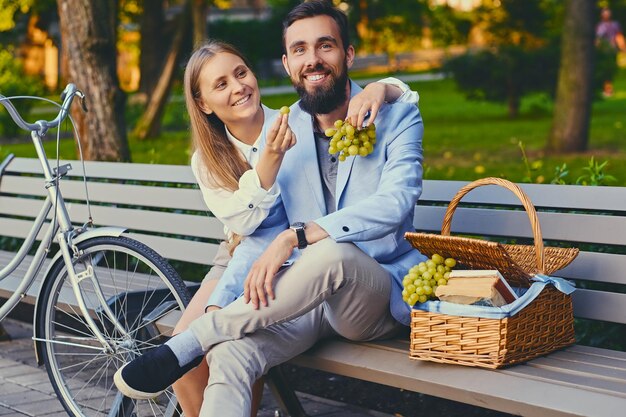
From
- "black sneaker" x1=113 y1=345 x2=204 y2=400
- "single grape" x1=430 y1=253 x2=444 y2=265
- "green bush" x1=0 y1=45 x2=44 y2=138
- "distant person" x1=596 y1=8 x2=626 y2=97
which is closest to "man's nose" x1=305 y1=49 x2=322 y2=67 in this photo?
"single grape" x1=430 y1=253 x2=444 y2=265

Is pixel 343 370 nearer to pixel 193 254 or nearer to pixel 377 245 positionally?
pixel 377 245

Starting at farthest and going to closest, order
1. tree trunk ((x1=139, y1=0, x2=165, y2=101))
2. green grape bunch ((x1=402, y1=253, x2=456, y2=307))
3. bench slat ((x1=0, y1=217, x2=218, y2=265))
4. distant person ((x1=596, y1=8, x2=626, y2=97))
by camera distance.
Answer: tree trunk ((x1=139, y1=0, x2=165, y2=101)), distant person ((x1=596, y1=8, x2=626, y2=97)), bench slat ((x1=0, y1=217, x2=218, y2=265)), green grape bunch ((x1=402, y1=253, x2=456, y2=307))

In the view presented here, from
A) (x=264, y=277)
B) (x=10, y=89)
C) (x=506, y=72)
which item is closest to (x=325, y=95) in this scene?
(x=264, y=277)

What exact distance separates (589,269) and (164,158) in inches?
394

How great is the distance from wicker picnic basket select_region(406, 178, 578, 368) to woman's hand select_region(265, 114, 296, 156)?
55 centimetres

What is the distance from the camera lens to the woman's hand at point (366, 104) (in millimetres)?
3713

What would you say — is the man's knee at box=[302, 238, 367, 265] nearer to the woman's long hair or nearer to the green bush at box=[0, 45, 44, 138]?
the woman's long hair

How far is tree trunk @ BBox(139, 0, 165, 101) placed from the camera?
23.5m

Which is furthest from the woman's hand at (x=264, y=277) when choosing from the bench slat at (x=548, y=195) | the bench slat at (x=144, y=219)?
the bench slat at (x=144, y=219)

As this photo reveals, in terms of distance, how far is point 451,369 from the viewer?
334 cm

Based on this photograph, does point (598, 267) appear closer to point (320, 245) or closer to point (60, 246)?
point (320, 245)

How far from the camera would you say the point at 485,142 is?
14719 millimetres

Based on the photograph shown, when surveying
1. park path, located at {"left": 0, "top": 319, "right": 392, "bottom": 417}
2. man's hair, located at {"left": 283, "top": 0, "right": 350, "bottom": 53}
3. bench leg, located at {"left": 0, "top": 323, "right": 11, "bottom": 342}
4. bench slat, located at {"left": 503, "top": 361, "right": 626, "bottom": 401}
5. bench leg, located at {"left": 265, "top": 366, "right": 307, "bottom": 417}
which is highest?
man's hair, located at {"left": 283, "top": 0, "right": 350, "bottom": 53}

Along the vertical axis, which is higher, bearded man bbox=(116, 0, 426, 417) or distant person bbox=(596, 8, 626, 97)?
bearded man bbox=(116, 0, 426, 417)
